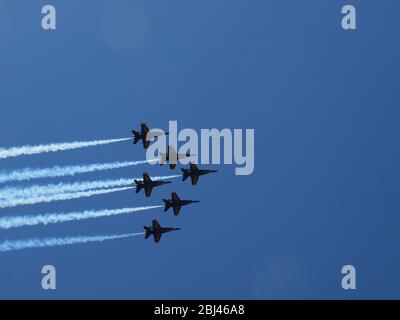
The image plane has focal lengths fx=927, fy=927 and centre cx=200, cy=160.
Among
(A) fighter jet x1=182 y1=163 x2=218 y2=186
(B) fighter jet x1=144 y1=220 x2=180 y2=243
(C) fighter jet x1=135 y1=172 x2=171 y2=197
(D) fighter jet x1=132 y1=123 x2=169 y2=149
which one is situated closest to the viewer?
(D) fighter jet x1=132 y1=123 x2=169 y2=149

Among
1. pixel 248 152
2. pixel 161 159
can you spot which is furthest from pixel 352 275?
pixel 161 159

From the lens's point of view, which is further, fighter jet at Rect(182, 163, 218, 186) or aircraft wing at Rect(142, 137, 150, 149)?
fighter jet at Rect(182, 163, 218, 186)

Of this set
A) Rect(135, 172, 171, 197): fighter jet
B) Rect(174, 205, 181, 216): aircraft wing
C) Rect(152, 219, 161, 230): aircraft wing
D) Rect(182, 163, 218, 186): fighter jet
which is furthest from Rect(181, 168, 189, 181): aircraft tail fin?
Rect(152, 219, 161, 230): aircraft wing

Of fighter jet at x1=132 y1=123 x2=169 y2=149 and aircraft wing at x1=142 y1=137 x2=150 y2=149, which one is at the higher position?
fighter jet at x1=132 y1=123 x2=169 y2=149

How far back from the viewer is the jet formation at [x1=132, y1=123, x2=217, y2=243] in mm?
120688

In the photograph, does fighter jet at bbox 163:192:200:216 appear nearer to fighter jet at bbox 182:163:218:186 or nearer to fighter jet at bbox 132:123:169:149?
fighter jet at bbox 182:163:218:186

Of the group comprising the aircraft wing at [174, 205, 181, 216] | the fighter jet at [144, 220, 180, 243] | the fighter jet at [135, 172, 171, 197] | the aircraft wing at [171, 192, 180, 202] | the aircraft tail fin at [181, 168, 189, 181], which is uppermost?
the aircraft tail fin at [181, 168, 189, 181]

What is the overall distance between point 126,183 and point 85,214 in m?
8.52

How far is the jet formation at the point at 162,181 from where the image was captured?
396ft

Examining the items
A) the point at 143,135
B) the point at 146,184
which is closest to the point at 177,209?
the point at 146,184

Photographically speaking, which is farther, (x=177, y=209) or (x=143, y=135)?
(x=177, y=209)

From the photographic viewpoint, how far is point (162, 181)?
402ft

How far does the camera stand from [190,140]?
123438 mm

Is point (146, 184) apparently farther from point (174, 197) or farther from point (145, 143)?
point (145, 143)
